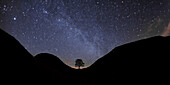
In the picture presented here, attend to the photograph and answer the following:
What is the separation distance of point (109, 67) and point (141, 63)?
2.44m

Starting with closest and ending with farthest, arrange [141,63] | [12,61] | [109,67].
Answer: [12,61]
[141,63]
[109,67]

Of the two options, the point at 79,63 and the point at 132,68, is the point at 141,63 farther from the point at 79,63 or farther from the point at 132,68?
the point at 79,63

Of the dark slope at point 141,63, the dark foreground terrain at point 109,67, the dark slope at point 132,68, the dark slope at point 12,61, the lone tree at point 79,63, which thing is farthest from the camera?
the lone tree at point 79,63

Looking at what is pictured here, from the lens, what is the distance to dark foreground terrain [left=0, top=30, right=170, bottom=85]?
11.1 ft

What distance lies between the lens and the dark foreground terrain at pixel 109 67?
11.1ft

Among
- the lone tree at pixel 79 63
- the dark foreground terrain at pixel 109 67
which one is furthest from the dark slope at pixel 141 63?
the lone tree at pixel 79 63

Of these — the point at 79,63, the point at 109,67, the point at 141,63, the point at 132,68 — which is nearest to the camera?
the point at 141,63

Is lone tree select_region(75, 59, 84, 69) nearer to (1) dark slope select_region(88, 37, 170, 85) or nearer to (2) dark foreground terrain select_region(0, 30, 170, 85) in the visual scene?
(2) dark foreground terrain select_region(0, 30, 170, 85)

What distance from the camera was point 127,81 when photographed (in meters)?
6.79

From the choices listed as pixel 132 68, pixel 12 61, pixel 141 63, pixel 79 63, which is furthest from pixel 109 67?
pixel 79 63

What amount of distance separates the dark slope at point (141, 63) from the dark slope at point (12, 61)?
5.71 meters

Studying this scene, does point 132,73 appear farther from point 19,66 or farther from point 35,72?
point 19,66

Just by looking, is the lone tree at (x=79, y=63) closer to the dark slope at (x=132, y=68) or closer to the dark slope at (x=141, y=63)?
the dark slope at (x=132, y=68)

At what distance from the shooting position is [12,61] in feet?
11.1
